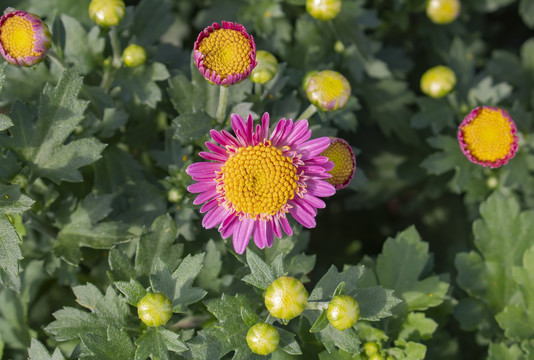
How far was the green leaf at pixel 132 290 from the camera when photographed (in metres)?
2.12

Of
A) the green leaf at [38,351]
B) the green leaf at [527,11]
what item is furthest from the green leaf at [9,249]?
the green leaf at [527,11]

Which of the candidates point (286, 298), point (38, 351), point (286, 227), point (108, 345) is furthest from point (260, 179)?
point (38, 351)

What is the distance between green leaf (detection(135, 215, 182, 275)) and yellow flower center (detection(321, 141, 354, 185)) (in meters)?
0.72

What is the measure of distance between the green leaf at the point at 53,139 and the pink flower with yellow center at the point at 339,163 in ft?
3.21

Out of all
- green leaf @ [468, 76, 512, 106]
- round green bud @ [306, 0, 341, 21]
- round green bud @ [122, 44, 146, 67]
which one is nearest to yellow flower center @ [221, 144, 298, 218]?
round green bud @ [122, 44, 146, 67]

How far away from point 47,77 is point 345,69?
5.72ft

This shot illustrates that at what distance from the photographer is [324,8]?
2848 mm

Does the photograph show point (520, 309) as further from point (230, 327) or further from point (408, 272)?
point (230, 327)

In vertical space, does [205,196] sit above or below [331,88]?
below

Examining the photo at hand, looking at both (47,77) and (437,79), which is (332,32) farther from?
(47,77)

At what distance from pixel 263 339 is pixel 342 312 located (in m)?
0.30

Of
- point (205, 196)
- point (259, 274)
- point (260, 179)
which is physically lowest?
point (259, 274)

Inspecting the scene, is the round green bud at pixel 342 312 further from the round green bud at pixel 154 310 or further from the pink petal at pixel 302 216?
the round green bud at pixel 154 310

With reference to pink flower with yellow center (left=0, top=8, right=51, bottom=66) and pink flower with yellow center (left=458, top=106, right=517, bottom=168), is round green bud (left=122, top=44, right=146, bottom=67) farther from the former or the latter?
pink flower with yellow center (left=458, top=106, right=517, bottom=168)
